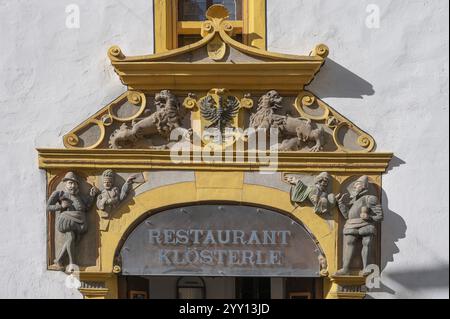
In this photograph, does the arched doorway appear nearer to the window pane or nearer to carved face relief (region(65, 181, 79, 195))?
carved face relief (region(65, 181, 79, 195))

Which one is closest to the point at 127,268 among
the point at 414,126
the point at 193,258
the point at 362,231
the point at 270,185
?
the point at 193,258

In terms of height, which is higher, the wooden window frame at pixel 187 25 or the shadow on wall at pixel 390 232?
the wooden window frame at pixel 187 25

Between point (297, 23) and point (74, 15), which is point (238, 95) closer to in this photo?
point (297, 23)

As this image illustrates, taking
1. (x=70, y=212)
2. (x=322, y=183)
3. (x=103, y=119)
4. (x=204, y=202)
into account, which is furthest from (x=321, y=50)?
(x=70, y=212)

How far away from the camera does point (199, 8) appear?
11523mm

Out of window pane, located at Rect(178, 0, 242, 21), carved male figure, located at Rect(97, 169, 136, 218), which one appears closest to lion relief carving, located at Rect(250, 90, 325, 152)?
window pane, located at Rect(178, 0, 242, 21)

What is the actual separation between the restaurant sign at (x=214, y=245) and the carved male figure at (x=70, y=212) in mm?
494

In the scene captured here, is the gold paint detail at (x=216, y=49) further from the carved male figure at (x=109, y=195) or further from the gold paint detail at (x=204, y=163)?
the carved male figure at (x=109, y=195)

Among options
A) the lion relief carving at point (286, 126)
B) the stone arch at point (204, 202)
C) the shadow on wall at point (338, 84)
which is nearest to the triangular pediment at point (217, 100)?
the lion relief carving at point (286, 126)

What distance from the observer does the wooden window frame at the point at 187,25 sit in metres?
11.2

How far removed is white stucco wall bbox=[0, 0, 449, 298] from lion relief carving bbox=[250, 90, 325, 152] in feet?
1.26

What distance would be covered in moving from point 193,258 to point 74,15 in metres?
2.73

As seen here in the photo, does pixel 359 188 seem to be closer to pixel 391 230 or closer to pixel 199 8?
pixel 391 230

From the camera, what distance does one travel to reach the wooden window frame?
11.2 m
